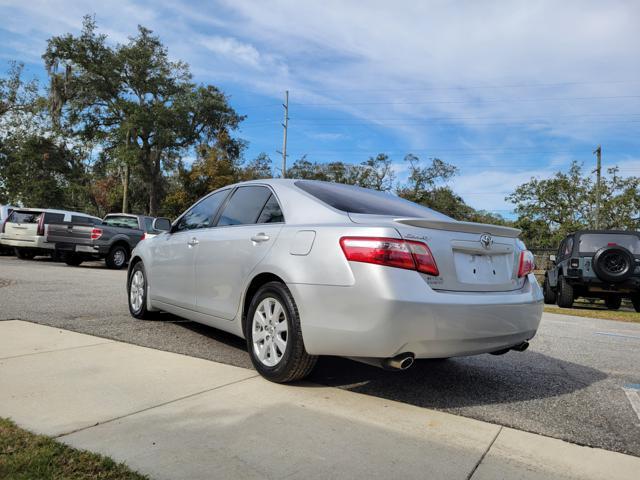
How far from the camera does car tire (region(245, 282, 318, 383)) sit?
3.40 m

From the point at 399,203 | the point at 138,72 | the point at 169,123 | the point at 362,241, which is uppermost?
the point at 138,72

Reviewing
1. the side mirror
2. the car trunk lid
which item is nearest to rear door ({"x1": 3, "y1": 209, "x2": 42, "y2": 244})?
the side mirror

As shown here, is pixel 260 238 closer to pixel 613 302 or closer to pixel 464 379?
pixel 464 379

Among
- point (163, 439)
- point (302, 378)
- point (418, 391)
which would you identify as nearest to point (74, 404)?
point (163, 439)

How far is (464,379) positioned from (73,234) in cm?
1438

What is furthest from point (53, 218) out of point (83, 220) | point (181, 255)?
point (181, 255)

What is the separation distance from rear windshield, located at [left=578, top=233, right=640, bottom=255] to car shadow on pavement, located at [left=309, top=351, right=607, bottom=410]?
8.21 m

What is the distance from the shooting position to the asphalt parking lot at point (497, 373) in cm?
319

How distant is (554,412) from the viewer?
333cm

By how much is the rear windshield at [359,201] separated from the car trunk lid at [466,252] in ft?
0.99

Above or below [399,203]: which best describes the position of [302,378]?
below

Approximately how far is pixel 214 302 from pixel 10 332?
217cm

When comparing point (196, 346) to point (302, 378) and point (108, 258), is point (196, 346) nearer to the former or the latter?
point (302, 378)

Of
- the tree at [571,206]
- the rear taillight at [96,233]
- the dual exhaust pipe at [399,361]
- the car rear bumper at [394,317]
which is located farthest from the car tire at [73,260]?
the tree at [571,206]
